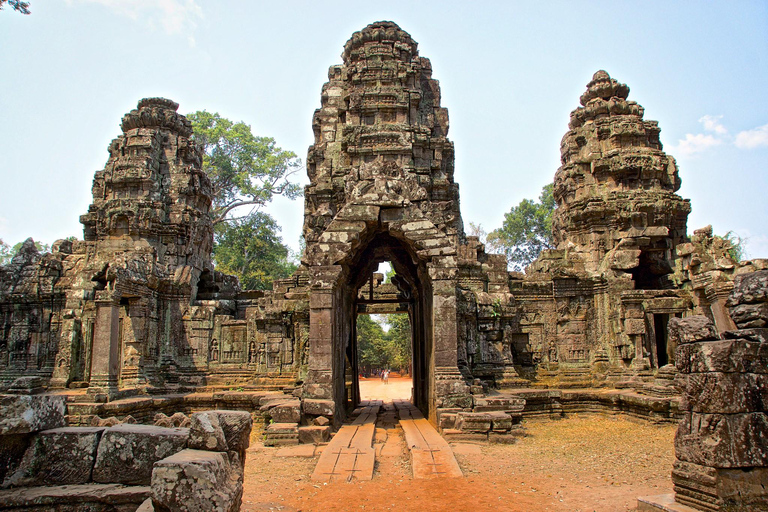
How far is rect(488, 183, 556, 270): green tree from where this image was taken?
33594mm

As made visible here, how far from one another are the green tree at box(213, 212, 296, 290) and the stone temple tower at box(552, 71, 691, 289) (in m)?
18.4

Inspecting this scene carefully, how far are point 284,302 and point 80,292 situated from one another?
5.72 metres

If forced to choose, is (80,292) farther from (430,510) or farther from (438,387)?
(430,510)

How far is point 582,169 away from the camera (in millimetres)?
15391

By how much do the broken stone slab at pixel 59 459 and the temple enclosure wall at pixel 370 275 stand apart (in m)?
6.51

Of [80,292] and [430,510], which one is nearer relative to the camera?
[430,510]

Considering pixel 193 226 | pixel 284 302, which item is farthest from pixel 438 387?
pixel 193 226

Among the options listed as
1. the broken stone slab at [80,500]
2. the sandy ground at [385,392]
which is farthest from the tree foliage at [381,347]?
the broken stone slab at [80,500]

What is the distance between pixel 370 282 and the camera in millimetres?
13406

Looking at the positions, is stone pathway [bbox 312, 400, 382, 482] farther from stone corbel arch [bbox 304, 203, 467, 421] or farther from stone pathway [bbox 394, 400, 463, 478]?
stone corbel arch [bbox 304, 203, 467, 421]

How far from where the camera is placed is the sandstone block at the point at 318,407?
8180 mm

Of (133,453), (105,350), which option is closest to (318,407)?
(133,453)

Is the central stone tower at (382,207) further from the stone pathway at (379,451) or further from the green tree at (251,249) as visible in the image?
the green tree at (251,249)

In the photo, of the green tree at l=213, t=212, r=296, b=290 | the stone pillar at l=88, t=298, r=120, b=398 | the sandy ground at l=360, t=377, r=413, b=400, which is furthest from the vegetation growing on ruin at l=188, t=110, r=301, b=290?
the stone pillar at l=88, t=298, r=120, b=398
